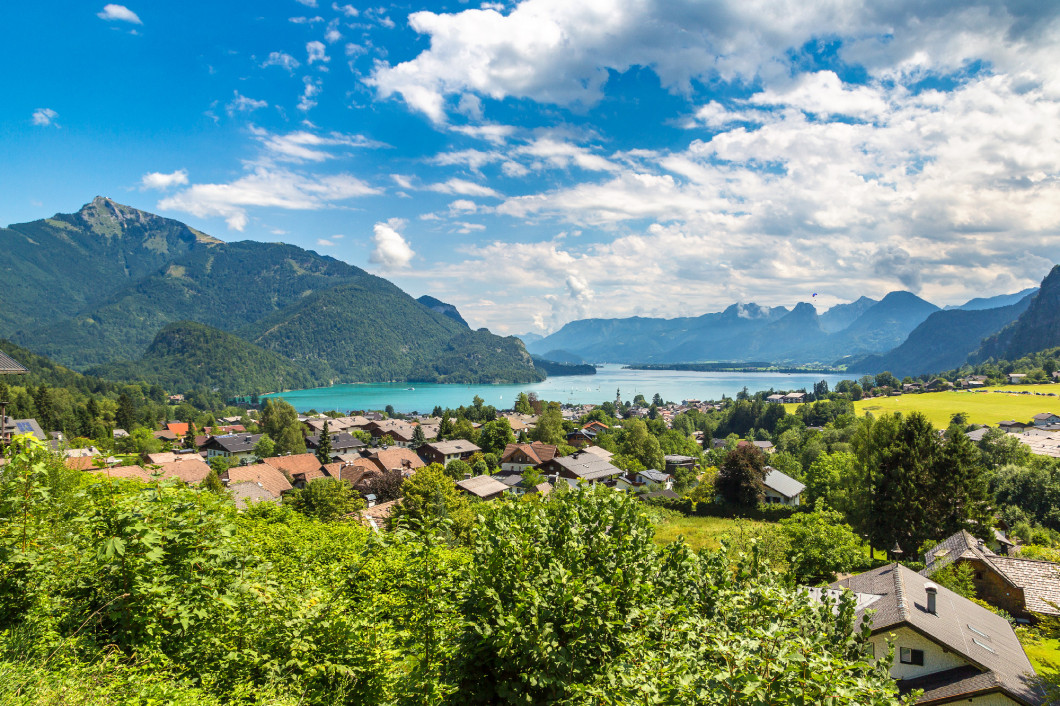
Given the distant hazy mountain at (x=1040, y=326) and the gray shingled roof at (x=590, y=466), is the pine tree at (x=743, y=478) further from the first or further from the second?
the distant hazy mountain at (x=1040, y=326)

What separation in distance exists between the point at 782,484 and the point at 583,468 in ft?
56.9

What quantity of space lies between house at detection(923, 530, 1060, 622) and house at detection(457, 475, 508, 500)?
2671 centimetres

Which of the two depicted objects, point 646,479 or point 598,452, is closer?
point 646,479

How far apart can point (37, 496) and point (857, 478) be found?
1450 inches

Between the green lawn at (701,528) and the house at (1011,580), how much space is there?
8.91m

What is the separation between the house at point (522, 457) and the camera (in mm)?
53625

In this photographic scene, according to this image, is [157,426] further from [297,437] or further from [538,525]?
[538,525]

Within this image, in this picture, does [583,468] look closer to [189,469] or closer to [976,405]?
[189,469]

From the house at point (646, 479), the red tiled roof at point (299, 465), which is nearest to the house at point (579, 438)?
the house at point (646, 479)

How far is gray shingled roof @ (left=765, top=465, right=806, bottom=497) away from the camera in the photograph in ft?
129

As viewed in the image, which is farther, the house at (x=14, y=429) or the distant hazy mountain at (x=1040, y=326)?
the distant hazy mountain at (x=1040, y=326)

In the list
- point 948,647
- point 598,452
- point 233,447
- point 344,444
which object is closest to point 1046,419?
point 598,452

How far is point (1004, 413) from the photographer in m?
66.4

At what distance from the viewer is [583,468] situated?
161ft
